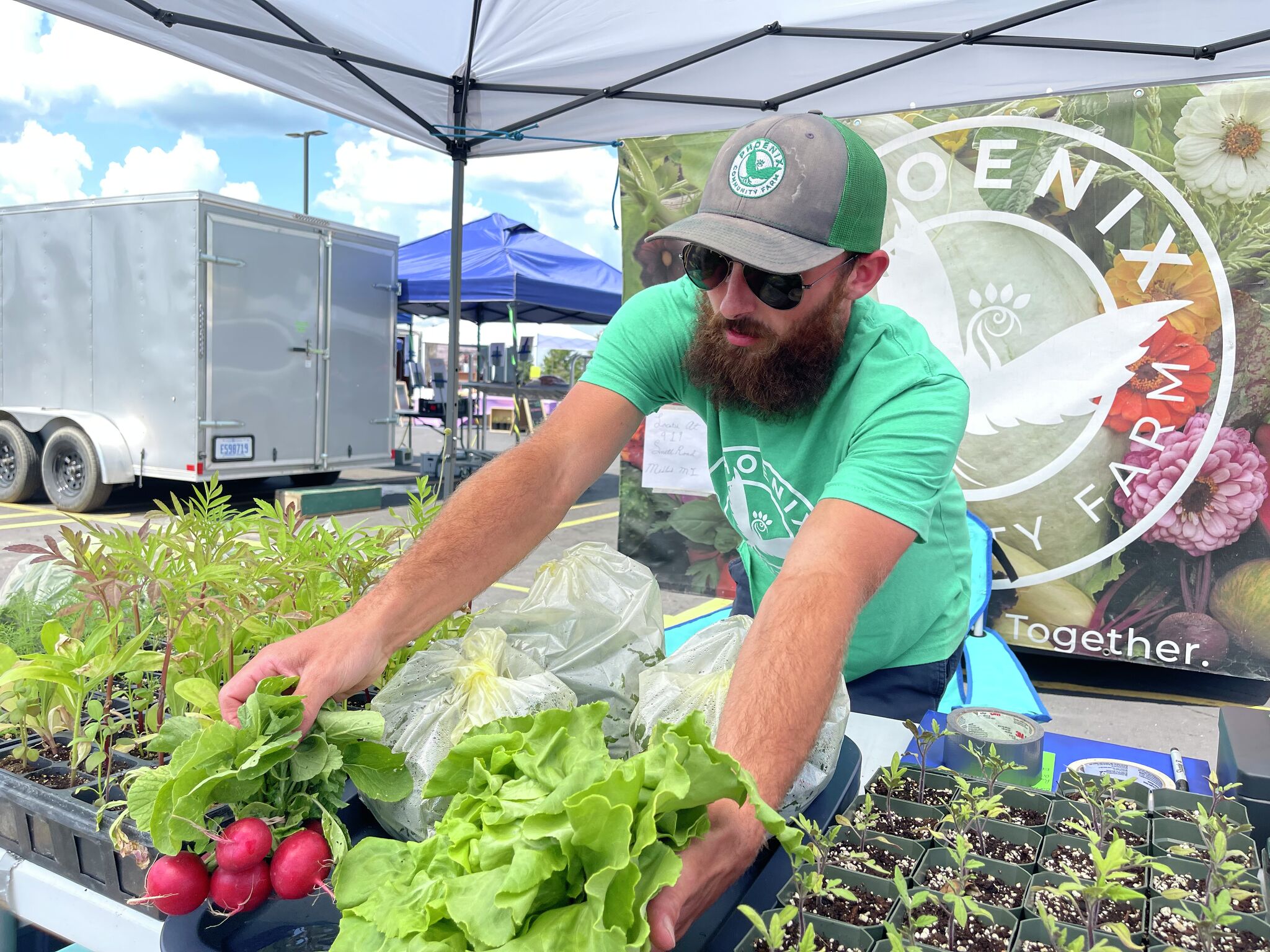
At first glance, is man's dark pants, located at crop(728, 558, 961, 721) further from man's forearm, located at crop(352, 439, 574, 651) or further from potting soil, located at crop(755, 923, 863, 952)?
potting soil, located at crop(755, 923, 863, 952)

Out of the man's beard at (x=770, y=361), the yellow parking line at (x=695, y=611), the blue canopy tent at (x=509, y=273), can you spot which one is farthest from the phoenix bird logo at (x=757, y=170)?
the blue canopy tent at (x=509, y=273)

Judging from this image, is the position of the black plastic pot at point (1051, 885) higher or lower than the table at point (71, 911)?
higher

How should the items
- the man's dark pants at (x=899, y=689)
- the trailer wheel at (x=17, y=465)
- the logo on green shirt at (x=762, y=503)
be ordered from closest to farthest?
the logo on green shirt at (x=762, y=503) → the man's dark pants at (x=899, y=689) → the trailer wheel at (x=17, y=465)

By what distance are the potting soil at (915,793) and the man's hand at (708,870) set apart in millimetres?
497

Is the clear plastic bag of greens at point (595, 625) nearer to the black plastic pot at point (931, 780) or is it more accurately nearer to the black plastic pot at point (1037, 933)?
the black plastic pot at point (931, 780)

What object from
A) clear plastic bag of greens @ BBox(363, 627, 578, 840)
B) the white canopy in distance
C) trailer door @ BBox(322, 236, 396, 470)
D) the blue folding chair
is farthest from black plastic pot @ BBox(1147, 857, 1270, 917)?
trailer door @ BBox(322, 236, 396, 470)

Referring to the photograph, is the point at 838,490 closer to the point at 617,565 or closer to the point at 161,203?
the point at 617,565

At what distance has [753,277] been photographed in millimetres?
1784

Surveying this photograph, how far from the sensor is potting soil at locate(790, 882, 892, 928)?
1.14 m

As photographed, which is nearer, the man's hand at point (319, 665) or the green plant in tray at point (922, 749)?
the man's hand at point (319, 665)

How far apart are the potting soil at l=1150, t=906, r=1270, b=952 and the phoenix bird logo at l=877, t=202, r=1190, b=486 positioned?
3.73 m

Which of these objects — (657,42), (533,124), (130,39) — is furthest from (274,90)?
(657,42)

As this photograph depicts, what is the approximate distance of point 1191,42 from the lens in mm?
4281

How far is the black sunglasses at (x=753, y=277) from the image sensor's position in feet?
5.75
